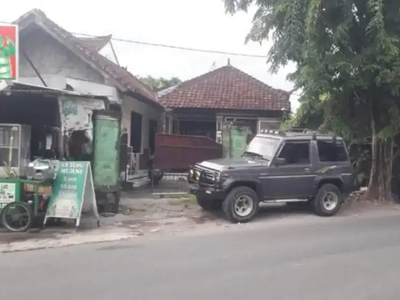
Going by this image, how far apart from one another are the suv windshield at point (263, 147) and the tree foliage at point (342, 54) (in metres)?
1.85

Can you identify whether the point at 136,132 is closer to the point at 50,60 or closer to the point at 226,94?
the point at 226,94

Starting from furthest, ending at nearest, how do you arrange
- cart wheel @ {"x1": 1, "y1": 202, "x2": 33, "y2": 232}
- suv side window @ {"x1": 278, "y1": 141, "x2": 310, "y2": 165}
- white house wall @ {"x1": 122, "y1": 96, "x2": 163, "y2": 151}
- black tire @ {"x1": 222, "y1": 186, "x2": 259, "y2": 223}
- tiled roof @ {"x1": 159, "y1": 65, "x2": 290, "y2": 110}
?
tiled roof @ {"x1": 159, "y1": 65, "x2": 290, "y2": 110} → white house wall @ {"x1": 122, "y1": 96, "x2": 163, "y2": 151} → suv side window @ {"x1": 278, "y1": 141, "x2": 310, "y2": 165} → black tire @ {"x1": 222, "y1": 186, "x2": 259, "y2": 223} → cart wheel @ {"x1": 1, "y1": 202, "x2": 33, "y2": 232}

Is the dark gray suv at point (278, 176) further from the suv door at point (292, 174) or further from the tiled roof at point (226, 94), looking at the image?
the tiled roof at point (226, 94)

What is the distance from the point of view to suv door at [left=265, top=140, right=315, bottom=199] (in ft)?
41.0

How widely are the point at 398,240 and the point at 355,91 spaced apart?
20.2ft

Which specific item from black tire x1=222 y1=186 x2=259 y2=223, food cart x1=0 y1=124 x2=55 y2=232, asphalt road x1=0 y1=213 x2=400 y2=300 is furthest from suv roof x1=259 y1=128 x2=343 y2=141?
food cart x1=0 y1=124 x2=55 y2=232

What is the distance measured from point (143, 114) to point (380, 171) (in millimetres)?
10055

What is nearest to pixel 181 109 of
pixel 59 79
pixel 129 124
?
pixel 129 124

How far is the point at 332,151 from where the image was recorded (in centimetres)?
1330

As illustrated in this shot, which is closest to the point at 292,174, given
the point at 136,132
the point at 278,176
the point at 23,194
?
the point at 278,176

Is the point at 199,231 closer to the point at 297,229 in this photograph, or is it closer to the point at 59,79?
the point at 297,229

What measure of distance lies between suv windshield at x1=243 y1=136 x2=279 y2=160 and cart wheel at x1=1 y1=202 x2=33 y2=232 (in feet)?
18.3

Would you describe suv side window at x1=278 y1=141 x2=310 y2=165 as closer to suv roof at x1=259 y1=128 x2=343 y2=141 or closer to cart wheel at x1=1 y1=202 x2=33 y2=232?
suv roof at x1=259 y1=128 x2=343 y2=141

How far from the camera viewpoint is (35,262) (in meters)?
8.02
